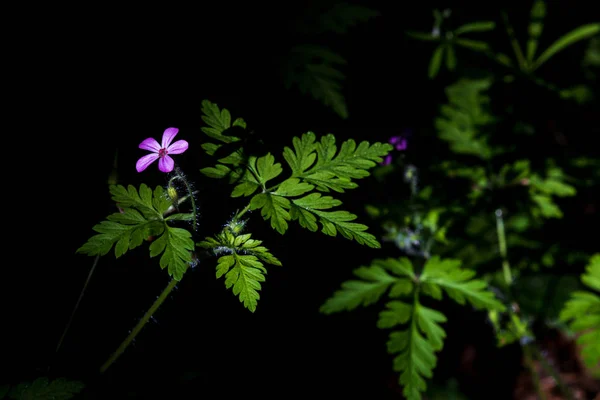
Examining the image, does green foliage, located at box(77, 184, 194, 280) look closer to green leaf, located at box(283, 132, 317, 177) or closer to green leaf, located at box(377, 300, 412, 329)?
green leaf, located at box(283, 132, 317, 177)

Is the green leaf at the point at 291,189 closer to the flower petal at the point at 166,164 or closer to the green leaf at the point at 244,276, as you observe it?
the green leaf at the point at 244,276

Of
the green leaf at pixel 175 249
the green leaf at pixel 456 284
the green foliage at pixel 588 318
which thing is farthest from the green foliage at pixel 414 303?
the green leaf at pixel 175 249

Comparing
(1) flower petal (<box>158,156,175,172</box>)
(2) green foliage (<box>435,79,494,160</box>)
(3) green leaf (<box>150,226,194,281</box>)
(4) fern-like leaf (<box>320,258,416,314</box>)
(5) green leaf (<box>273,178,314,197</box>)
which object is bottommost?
(4) fern-like leaf (<box>320,258,416,314</box>)

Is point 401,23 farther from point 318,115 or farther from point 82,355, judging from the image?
point 82,355

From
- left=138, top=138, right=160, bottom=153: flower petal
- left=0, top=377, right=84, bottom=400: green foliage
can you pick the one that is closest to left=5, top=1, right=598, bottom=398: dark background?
left=0, top=377, right=84, bottom=400: green foliage

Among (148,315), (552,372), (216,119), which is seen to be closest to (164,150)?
(216,119)
